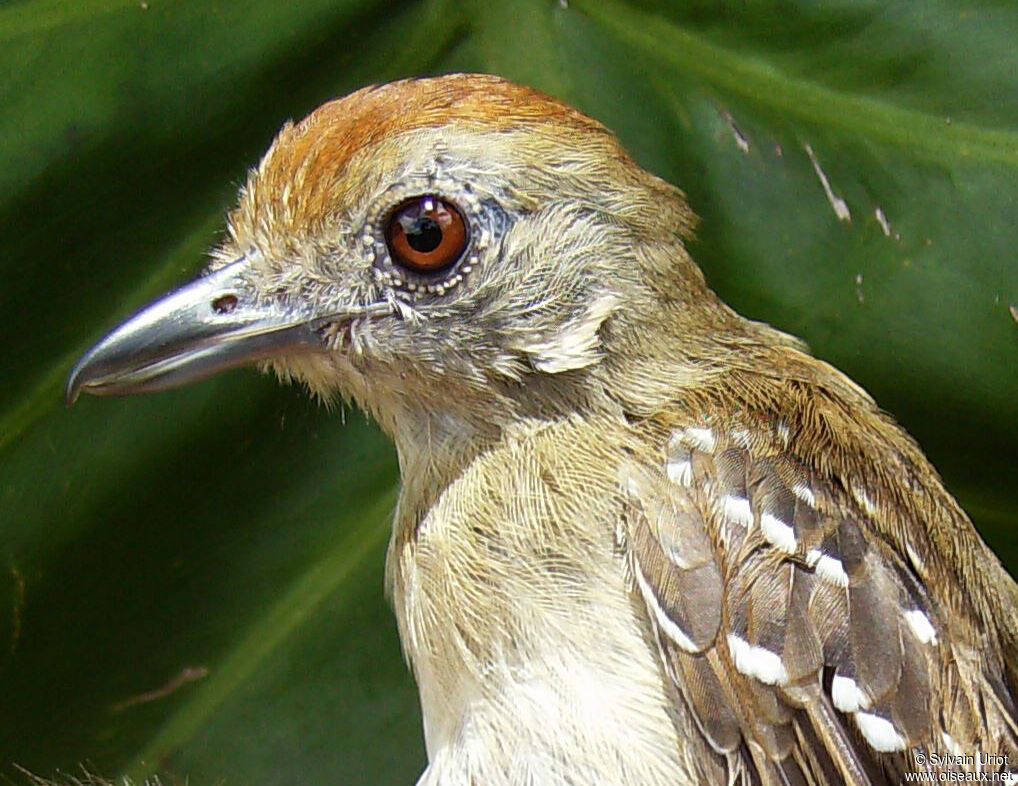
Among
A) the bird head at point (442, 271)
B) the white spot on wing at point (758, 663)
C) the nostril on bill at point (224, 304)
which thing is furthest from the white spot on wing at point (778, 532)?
the nostril on bill at point (224, 304)

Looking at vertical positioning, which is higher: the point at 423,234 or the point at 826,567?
the point at 423,234

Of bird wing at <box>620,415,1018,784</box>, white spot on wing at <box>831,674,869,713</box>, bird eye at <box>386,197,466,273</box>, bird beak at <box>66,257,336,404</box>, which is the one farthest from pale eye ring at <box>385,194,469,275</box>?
white spot on wing at <box>831,674,869,713</box>

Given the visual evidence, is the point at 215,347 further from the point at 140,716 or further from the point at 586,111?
the point at 140,716

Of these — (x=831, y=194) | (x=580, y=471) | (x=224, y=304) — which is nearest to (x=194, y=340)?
(x=224, y=304)

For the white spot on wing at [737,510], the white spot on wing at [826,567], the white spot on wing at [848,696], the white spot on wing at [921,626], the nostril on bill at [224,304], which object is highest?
the nostril on bill at [224,304]

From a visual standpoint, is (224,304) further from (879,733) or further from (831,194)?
(831,194)

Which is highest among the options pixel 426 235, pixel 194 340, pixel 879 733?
pixel 426 235

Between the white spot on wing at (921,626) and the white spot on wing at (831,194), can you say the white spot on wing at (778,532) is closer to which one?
the white spot on wing at (921,626)
